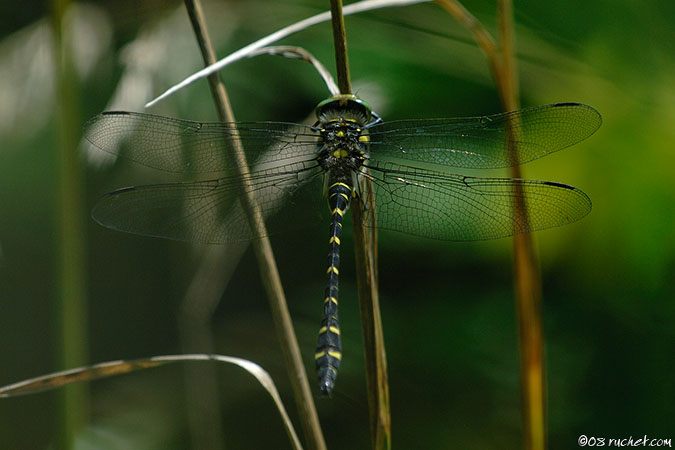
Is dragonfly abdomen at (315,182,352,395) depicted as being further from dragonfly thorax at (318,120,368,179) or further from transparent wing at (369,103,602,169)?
transparent wing at (369,103,602,169)

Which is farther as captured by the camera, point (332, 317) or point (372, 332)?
point (332, 317)

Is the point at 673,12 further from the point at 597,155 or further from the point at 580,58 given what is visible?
the point at 597,155

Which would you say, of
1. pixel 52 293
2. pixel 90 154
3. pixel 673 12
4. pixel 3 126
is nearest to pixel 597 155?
pixel 673 12

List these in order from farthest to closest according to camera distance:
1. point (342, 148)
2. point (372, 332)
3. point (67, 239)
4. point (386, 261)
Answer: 1. point (386, 261)
2. point (342, 148)
3. point (67, 239)
4. point (372, 332)

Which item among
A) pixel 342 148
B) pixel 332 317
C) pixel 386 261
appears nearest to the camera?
pixel 332 317

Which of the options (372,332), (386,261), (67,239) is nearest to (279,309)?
→ (372,332)

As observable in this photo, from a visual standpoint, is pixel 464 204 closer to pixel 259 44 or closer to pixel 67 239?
pixel 259 44

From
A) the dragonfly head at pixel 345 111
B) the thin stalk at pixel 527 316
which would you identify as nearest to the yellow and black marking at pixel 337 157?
the dragonfly head at pixel 345 111
